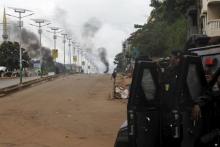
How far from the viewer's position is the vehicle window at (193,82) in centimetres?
521

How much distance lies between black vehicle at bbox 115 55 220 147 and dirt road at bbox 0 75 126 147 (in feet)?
29.5

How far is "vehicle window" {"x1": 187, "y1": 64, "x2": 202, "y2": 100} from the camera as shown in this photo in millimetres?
5215

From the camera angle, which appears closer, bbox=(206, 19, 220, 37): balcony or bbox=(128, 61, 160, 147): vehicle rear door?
bbox=(128, 61, 160, 147): vehicle rear door

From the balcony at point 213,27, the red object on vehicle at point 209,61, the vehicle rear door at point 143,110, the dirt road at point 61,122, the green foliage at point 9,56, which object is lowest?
the dirt road at point 61,122

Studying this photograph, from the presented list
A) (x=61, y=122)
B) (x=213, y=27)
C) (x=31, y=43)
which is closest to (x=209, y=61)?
(x=61, y=122)

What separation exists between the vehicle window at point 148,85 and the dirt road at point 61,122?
29.4 feet

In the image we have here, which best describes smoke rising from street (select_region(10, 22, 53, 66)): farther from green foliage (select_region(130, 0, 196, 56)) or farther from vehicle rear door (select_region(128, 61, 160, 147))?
vehicle rear door (select_region(128, 61, 160, 147))

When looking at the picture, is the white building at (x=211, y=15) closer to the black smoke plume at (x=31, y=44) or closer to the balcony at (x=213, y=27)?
the balcony at (x=213, y=27)

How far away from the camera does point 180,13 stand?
194 feet

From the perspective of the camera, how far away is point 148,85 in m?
5.61

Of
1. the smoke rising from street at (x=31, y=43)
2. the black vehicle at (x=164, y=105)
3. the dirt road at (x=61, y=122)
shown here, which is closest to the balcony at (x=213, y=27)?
the dirt road at (x=61, y=122)

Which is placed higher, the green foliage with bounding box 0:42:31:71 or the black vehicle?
the green foliage with bounding box 0:42:31:71

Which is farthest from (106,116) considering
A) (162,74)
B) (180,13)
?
(180,13)

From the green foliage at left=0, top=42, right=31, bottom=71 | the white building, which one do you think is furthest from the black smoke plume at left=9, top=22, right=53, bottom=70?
the white building
